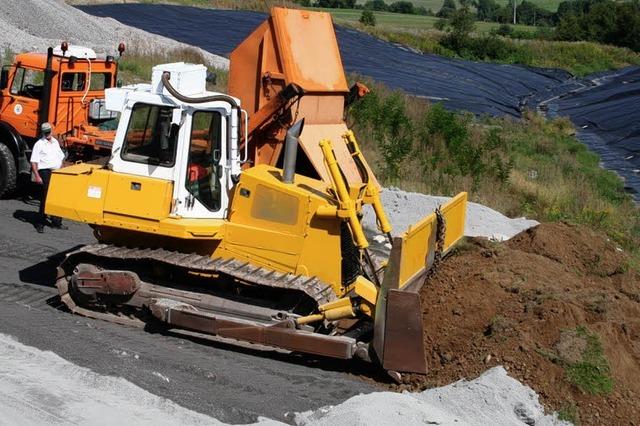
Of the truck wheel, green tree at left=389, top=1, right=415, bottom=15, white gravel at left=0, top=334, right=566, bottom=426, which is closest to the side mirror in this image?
the truck wheel

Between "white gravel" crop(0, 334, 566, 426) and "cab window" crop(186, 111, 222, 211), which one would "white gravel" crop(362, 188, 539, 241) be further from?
"white gravel" crop(0, 334, 566, 426)

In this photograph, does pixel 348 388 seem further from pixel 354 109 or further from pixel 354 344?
pixel 354 109

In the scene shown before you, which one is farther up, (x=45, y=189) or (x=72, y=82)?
(x=72, y=82)

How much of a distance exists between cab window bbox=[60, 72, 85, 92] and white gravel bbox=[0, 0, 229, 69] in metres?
10.5

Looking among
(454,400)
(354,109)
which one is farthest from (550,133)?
(454,400)

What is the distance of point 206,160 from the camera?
1047 centimetres

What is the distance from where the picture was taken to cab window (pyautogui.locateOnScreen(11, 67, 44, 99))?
16.2 m

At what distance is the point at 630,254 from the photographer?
15.3 metres

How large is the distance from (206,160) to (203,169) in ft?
0.33

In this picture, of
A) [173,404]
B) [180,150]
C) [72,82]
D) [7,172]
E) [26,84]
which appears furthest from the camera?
[26,84]

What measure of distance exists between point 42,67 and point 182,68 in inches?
246

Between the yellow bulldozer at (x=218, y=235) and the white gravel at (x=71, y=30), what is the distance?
16.7 m

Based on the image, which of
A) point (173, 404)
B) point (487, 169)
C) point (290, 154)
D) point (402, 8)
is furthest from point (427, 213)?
point (402, 8)

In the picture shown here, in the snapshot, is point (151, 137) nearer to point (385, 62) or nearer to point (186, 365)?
point (186, 365)
